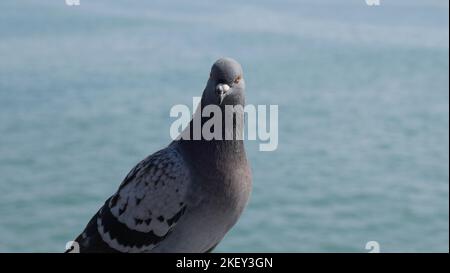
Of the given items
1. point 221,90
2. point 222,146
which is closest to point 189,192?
point 222,146

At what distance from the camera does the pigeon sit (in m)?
4.22

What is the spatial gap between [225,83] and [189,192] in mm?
874

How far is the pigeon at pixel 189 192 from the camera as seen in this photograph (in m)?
4.22

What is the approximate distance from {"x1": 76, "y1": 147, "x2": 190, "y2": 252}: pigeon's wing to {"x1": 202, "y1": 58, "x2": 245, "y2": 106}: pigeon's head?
2.08 ft

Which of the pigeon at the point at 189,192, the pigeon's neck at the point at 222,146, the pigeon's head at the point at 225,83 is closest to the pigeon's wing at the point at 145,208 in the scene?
the pigeon at the point at 189,192

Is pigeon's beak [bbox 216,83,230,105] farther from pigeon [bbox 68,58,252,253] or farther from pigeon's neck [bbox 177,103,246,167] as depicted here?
pigeon's neck [bbox 177,103,246,167]

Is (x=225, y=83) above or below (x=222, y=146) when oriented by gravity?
above

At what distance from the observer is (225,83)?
4.01 metres

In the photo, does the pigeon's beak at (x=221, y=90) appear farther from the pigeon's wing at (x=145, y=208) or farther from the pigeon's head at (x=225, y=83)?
the pigeon's wing at (x=145, y=208)

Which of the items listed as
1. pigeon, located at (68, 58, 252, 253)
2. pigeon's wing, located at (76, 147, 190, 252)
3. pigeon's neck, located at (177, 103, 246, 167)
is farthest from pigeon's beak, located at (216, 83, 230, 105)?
pigeon's wing, located at (76, 147, 190, 252)

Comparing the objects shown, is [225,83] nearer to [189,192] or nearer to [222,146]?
[222,146]
